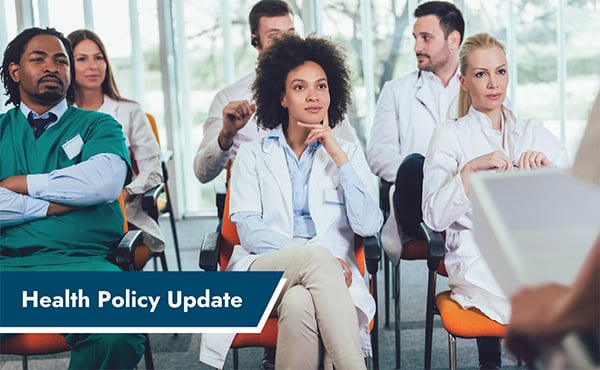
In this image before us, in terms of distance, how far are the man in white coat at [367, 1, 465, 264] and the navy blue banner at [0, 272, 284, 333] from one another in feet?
3.39

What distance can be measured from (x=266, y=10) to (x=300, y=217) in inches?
43.3

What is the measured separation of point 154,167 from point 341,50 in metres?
1.00

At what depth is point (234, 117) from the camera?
2.89 meters

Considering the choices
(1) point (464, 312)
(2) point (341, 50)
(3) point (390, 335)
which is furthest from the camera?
(3) point (390, 335)

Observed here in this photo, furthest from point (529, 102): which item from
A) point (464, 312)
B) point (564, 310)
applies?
point (564, 310)

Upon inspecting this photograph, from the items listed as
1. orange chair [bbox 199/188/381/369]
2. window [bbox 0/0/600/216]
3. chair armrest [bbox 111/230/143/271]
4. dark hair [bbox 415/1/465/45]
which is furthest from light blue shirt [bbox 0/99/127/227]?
window [bbox 0/0/600/216]

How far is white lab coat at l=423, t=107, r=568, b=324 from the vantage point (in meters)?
2.19

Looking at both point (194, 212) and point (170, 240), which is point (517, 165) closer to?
point (170, 240)

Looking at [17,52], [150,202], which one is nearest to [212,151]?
[150,202]

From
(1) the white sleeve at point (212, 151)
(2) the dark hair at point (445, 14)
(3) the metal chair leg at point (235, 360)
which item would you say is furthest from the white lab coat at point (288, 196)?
(2) the dark hair at point (445, 14)

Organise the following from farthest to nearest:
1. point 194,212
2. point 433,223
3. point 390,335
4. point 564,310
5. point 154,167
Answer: point 194,212 < point 154,167 < point 390,335 < point 433,223 < point 564,310

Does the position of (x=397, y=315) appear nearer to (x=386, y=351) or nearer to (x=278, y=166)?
(x=386, y=351)

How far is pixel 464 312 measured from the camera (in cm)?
212

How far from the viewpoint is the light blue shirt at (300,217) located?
2250mm
